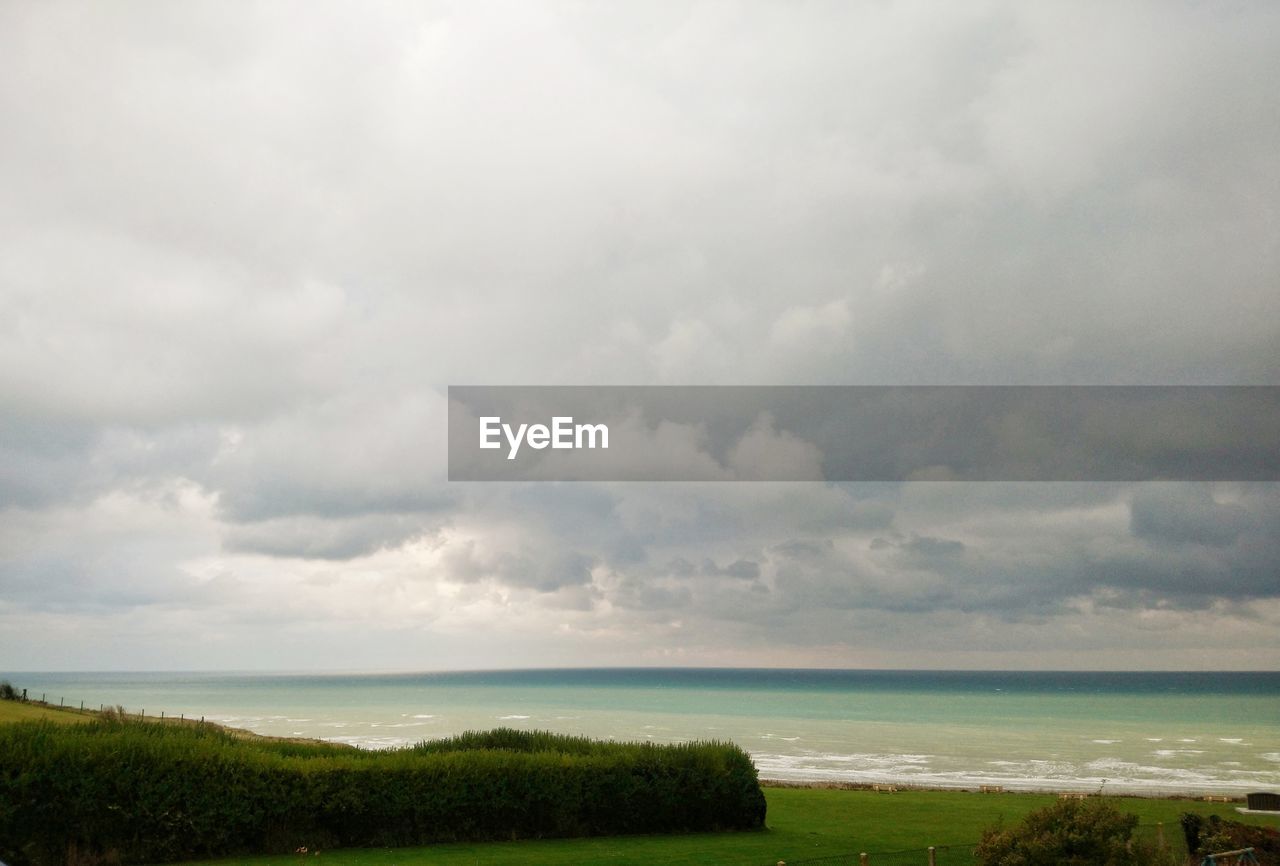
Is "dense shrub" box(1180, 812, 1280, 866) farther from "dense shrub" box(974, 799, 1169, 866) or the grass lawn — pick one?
"dense shrub" box(974, 799, 1169, 866)

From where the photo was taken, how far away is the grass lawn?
63.3 ft

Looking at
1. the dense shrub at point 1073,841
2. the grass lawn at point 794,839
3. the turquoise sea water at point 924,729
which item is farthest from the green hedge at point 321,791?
the turquoise sea water at point 924,729

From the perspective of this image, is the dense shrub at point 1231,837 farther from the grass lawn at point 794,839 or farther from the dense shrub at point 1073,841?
the dense shrub at point 1073,841

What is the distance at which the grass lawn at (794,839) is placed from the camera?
19297 mm

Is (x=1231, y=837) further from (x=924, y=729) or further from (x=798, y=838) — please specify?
(x=924, y=729)

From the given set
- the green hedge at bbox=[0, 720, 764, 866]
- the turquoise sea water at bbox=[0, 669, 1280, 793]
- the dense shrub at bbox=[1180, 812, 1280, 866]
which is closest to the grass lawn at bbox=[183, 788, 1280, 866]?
the dense shrub at bbox=[1180, 812, 1280, 866]

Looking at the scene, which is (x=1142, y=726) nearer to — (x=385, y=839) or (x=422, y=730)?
(x=422, y=730)

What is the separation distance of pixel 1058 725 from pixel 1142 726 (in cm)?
762

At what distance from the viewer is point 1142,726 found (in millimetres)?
89875

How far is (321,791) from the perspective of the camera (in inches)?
790

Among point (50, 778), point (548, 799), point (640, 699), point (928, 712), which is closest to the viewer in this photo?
point (50, 778)

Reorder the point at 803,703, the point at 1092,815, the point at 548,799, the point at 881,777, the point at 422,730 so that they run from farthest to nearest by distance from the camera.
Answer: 1. the point at 803,703
2. the point at 422,730
3. the point at 881,777
4. the point at 548,799
5. the point at 1092,815

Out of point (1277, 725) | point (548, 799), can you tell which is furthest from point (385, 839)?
point (1277, 725)

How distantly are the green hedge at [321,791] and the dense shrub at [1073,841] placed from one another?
9407 millimetres
